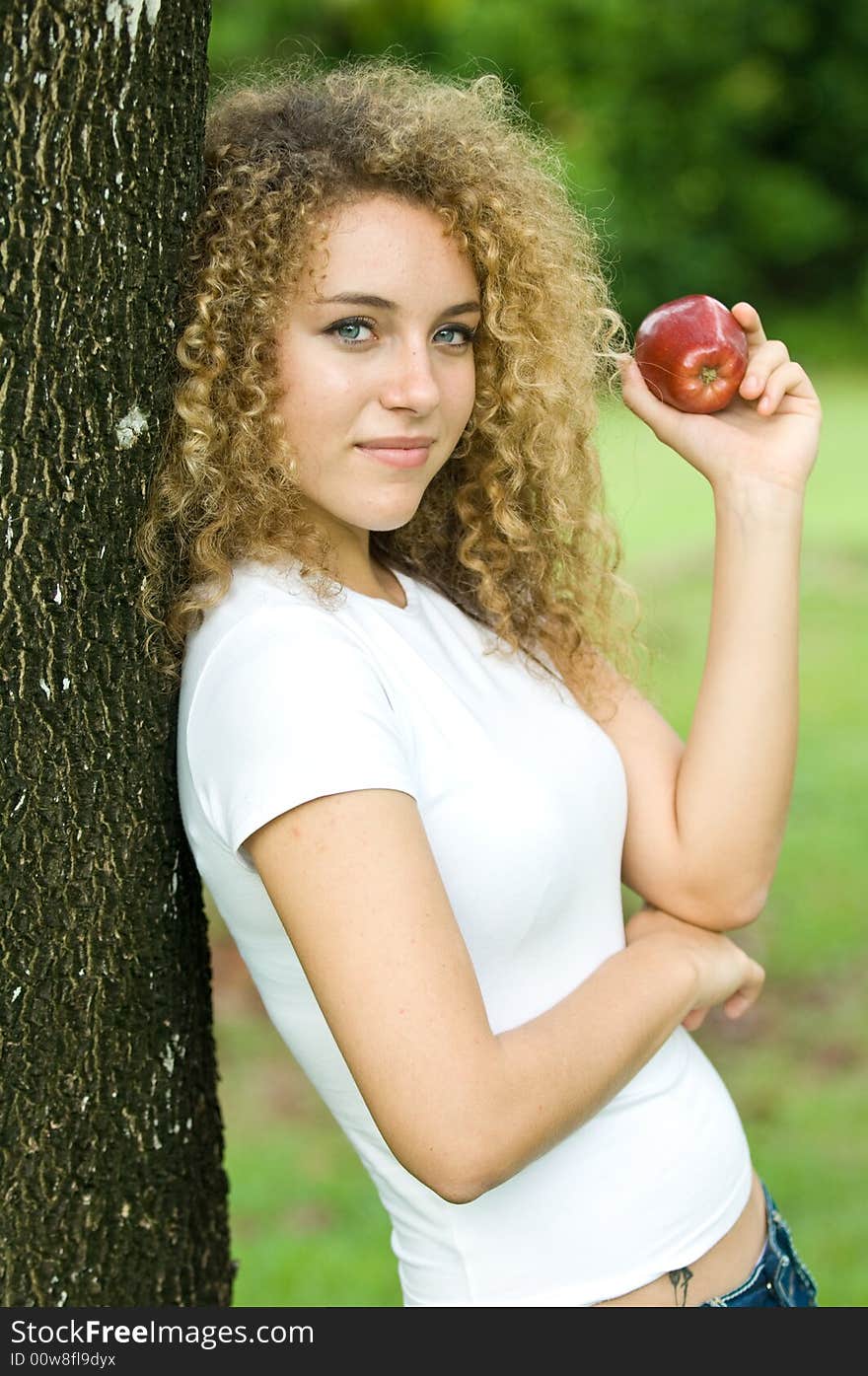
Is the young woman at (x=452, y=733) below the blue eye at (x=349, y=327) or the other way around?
below

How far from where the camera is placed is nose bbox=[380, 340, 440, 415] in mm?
1693

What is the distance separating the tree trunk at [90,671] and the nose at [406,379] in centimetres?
24

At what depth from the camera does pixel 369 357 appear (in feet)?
5.55

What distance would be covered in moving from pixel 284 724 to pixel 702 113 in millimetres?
22506

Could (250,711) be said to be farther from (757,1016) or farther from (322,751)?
(757,1016)

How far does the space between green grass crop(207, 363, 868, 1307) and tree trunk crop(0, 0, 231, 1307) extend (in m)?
0.68

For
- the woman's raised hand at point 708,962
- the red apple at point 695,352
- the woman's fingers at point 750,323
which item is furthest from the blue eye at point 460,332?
the woman's raised hand at point 708,962

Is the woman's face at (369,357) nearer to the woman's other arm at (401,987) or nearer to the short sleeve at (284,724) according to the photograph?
Answer: the short sleeve at (284,724)

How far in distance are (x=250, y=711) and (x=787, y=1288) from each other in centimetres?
95

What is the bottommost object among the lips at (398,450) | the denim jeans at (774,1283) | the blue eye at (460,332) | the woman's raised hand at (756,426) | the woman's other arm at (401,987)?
the denim jeans at (774,1283)

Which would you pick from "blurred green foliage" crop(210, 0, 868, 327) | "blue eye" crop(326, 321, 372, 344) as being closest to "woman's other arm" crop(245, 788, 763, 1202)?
"blue eye" crop(326, 321, 372, 344)

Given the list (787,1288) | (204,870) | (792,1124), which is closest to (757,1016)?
(792,1124)

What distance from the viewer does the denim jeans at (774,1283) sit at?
1.74m

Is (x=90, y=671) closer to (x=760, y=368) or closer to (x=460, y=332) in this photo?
(x=460, y=332)
